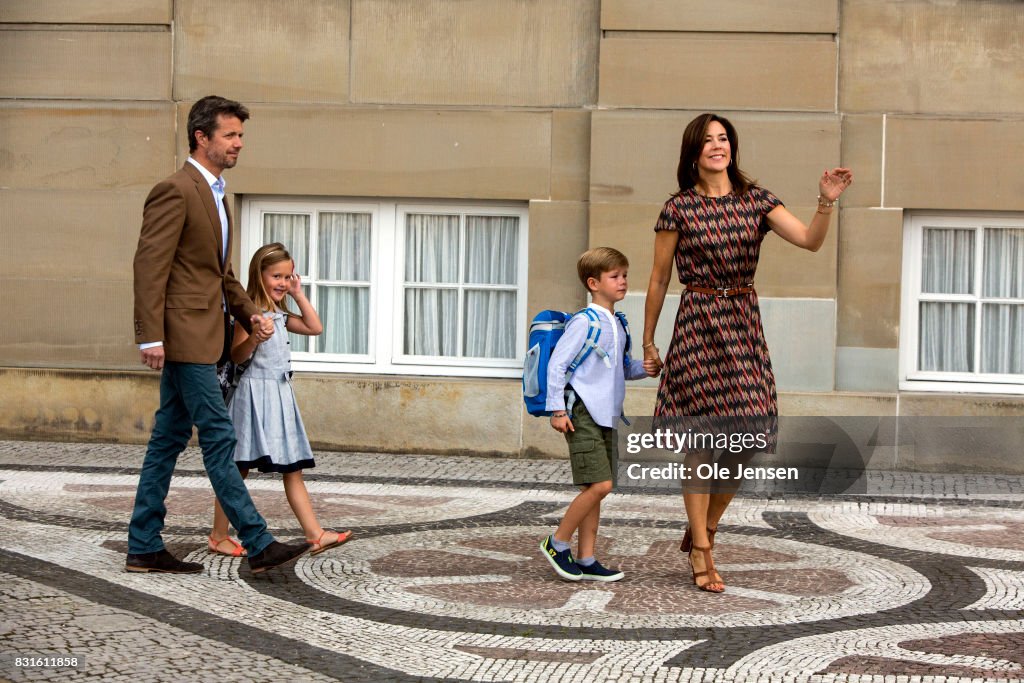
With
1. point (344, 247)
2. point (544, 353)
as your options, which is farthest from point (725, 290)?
point (344, 247)

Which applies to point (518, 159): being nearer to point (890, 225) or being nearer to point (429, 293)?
point (429, 293)

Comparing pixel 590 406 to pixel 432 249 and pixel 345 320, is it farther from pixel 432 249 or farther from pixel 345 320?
pixel 345 320

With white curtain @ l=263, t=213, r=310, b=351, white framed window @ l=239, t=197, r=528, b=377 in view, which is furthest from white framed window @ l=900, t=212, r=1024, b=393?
white curtain @ l=263, t=213, r=310, b=351

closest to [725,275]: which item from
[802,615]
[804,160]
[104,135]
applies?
[802,615]

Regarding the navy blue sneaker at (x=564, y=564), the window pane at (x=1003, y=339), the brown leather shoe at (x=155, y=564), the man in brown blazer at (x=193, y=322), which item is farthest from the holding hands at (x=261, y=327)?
the window pane at (x=1003, y=339)

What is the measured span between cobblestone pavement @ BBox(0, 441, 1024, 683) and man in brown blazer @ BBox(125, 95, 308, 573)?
22cm

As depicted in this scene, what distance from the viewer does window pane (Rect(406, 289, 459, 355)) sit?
11.0 metres

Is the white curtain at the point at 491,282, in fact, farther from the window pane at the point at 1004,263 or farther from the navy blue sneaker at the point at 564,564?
the navy blue sneaker at the point at 564,564

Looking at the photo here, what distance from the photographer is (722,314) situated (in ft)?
21.0

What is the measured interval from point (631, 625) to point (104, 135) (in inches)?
258

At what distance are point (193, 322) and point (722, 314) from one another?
2162 mm

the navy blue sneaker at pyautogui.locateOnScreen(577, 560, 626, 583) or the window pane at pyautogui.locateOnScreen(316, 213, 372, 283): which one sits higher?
the window pane at pyautogui.locateOnScreen(316, 213, 372, 283)

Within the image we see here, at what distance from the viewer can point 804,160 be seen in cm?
1020

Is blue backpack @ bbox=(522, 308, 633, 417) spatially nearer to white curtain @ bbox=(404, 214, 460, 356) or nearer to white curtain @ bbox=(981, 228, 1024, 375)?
white curtain @ bbox=(404, 214, 460, 356)
